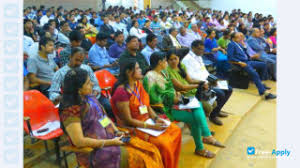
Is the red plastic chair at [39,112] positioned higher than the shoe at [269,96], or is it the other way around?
the red plastic chair at [39,112]

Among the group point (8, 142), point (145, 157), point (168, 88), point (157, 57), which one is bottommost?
point (145, 157)

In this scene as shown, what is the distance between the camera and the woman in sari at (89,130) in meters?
1.54

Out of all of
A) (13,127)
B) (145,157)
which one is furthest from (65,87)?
(145,157)

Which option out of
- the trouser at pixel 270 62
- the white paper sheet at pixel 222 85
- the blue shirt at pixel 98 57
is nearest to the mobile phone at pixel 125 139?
the white paper sheet at pixel 222 85

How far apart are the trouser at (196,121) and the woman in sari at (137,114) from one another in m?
0.27

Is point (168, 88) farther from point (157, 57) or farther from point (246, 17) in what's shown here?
point (246, 17)

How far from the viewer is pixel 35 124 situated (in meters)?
2.13

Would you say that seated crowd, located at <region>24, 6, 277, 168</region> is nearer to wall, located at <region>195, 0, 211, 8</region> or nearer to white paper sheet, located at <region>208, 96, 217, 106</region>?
white paper sheet, located at <region>208, 96, 217, 106</region>

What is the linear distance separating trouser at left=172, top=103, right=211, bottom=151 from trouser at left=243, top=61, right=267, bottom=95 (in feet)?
7.04

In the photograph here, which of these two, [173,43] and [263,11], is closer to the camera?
[173,43]

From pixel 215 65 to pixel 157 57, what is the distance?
291 cm

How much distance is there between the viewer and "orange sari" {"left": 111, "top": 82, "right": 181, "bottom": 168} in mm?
1900

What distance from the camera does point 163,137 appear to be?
195 centimetres

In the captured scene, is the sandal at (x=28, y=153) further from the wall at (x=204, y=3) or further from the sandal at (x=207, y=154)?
the wall at (x=204, y=3)
